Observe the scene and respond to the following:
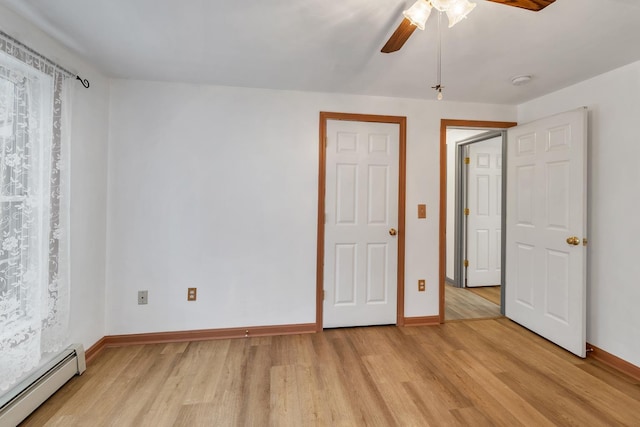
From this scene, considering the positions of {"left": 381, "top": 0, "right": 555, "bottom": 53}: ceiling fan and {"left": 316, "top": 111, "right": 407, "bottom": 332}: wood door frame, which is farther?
{"left": 316, "top": 111, "right": 407, "bottom": 332}: wood door frame

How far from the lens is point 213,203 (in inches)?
97.8

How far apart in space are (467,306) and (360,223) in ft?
5.72

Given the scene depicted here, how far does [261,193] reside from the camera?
100 inches

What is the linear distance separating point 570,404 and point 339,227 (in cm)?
193

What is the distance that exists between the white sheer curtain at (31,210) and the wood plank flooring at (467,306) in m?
3.21

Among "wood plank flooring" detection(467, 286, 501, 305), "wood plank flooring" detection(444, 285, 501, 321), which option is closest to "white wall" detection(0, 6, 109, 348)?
"wood plank flooring" detection(444, 285, 501, 321)

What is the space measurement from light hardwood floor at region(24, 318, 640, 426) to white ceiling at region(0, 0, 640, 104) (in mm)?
2180

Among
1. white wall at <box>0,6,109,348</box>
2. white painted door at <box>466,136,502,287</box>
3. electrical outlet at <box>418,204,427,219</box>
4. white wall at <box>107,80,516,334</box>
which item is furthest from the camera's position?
white painted door at <box>466,136,502,287</box>

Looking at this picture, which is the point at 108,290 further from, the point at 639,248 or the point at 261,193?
the point at 639,248

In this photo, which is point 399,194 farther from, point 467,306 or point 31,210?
point 31,210

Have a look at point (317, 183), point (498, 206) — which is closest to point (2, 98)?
point (317, 183)

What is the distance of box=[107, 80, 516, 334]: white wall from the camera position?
7.80 ft

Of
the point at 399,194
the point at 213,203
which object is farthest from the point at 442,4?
the point at 213,203

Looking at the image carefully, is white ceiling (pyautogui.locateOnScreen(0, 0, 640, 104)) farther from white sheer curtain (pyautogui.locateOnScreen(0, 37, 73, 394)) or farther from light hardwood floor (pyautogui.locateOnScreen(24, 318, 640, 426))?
light hardwood floor (pyautogui.locateOnScreen(24, 318, 640, 426))
